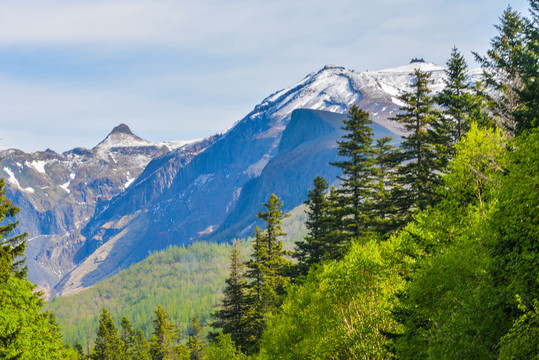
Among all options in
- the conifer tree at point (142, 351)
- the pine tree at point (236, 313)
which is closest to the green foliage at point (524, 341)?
the pine tree at point (236, 313)

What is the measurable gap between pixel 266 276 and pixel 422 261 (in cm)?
3005

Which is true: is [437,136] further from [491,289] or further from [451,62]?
[491,289]

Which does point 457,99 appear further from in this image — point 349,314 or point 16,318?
Answer: point 16,318

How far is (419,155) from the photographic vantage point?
37.7 m

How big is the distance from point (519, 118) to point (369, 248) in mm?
11619

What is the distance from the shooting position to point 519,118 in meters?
23.3

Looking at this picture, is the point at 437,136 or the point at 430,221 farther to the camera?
the point at 437,136

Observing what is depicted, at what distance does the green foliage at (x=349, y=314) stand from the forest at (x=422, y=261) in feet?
0.32

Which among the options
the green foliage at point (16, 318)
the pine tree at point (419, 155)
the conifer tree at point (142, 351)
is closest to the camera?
the green foliage at point (16, 318)

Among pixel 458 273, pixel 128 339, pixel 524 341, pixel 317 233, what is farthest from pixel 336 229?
pixel 128 339

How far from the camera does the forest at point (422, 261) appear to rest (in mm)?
14977

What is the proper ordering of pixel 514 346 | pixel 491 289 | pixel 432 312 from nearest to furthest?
pixel 514 346 < pixel 491 289 < pixel 432 312

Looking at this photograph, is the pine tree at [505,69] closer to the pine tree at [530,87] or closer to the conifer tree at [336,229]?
the pine tree at [530,87]

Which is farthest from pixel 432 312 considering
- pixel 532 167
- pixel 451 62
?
pixel 451 62
